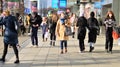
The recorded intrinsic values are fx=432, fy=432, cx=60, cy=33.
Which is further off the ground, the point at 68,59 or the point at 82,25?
the point at 82,25

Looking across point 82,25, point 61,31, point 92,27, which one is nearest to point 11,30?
point 61,31

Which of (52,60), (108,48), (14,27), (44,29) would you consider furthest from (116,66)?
(44,29)

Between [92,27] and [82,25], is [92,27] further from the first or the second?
[82,25]

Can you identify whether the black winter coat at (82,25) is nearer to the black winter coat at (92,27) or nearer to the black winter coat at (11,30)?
the black winter coat at (92,27)

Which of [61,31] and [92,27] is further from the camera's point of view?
[92,27]

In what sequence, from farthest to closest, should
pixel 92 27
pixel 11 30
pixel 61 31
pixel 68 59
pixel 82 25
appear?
pixel 92 27 → pixel 82 25 → pixel 61 31 → pixel 68 59 → pixel 11 30

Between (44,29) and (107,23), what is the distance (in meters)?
8.08

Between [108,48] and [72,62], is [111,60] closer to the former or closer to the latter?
[72,62]

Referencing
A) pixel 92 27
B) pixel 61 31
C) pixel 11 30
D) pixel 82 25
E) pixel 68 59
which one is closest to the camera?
pixel 11 30

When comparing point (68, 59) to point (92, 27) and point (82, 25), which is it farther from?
point (92, 27)

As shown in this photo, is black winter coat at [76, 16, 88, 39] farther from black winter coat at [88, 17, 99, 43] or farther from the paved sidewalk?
the paved sidewalk

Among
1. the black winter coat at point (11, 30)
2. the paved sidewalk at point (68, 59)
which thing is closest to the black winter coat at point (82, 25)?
the paved sidewalk at point (68, 59)

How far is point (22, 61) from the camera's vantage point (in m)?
14.7

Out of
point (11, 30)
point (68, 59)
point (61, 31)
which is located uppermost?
point (11, 30)
